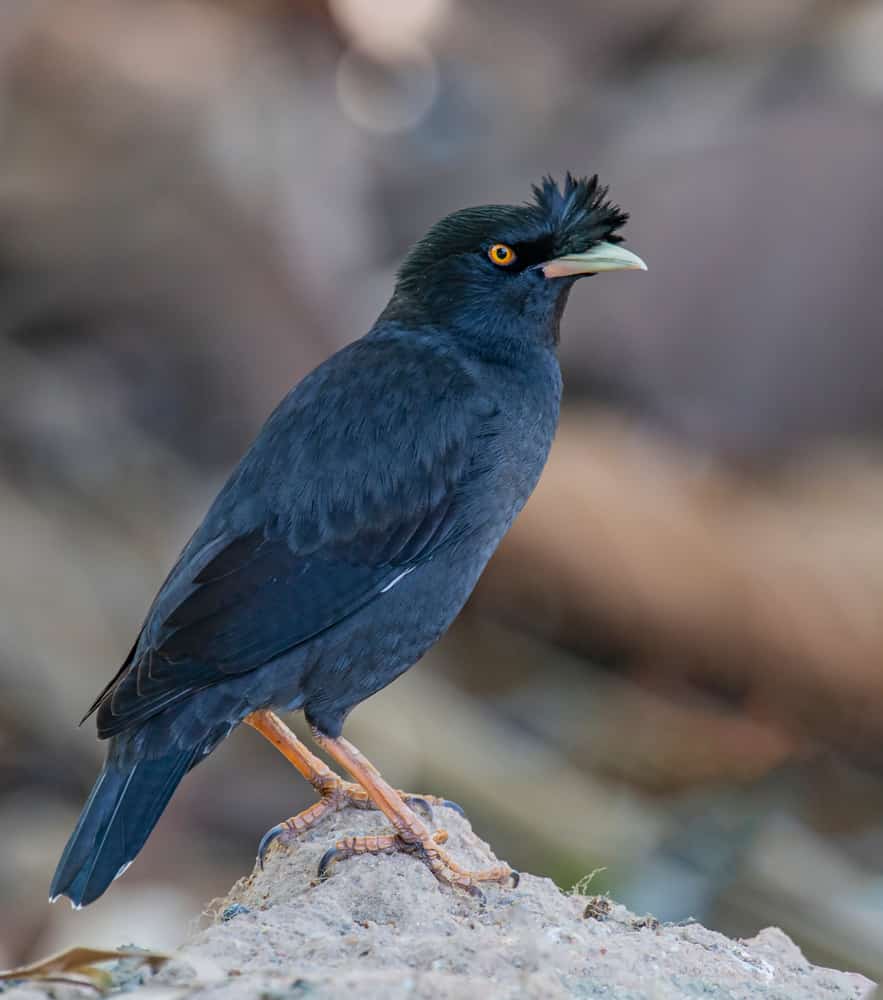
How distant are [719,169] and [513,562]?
348cm

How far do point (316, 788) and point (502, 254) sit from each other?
184cm

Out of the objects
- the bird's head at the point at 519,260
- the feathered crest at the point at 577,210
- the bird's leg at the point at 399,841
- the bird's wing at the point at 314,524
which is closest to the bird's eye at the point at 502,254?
the bird's head at the point at 519,260

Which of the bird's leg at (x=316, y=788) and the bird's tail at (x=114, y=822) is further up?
the bird's leg at (x=316, y=788)

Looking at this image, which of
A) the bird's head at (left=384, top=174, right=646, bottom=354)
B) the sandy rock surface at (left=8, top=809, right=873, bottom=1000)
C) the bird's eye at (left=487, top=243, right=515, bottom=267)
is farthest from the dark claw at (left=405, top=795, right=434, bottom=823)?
the bird's eye at (left=487, top=243, right=515, bottom=267)

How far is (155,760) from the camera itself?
15.4 ft

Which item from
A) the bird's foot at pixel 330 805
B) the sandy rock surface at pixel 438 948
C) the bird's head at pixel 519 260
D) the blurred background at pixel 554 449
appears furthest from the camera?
the blurred background at pixel 554 449

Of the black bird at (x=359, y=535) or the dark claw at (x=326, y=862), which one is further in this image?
the black bird at (x=359, y=535)

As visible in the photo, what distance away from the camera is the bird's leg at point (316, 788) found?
16.6 ft

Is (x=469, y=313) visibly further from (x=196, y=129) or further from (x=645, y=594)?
(x=196, y=129)

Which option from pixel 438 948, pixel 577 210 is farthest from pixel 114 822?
pixel 577 210

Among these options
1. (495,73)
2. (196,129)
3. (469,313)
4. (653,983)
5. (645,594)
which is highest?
(495,73)

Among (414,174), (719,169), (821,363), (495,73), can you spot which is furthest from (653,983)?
(495,73)

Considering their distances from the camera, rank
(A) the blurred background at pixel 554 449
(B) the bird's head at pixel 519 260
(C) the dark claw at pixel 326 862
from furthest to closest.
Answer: (A) the blurred background at pixel 554 449, (B) the bird's head at pixel 519 260, (C) the dark claw at pixel 326 862

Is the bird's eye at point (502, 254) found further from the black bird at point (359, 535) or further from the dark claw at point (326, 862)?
the dark claw at point (326, 862)
